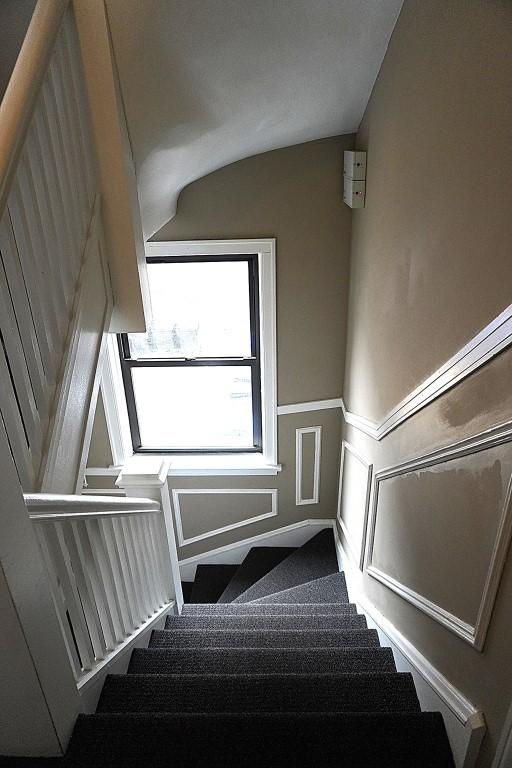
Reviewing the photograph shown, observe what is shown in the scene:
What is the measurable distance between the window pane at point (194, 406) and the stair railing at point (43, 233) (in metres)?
1.86

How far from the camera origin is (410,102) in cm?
151

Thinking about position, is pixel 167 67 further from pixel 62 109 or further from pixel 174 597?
Result: pixel 174 597

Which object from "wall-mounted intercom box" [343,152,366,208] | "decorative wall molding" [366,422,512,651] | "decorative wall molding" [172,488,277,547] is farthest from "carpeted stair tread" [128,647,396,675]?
"wall-mounted intercom box" [343,152,366,208]

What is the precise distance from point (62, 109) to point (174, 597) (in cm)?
218

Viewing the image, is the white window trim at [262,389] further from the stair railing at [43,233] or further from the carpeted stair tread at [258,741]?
the carpeted stair tread at [258,741]

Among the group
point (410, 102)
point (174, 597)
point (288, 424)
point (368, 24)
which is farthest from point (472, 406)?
point (288, 424)

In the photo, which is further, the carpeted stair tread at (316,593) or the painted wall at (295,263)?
the carpeted stair tread at (316,593)

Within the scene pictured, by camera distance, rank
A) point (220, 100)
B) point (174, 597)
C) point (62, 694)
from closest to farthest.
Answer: point (62, 694)
point (220, 100)
point (174, 597)

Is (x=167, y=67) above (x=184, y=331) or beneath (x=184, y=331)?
above

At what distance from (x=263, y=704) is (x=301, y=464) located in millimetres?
2042

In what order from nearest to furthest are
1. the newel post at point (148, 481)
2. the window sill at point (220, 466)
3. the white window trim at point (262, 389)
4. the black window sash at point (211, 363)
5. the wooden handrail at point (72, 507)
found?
Result: the wooden handrail at point (72, 507)
the newel post at point (148, 481)
the white window trim at point (262, 389)
the black window sash at point (211, 363)
the window sill at point (220, 466)

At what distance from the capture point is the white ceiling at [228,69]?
1.40 m

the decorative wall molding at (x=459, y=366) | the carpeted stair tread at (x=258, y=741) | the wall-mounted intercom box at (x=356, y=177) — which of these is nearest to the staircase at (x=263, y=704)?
the carpeted stair tread at (x=258, y=741)

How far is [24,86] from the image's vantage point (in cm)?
101
